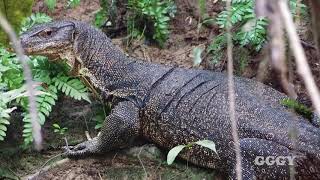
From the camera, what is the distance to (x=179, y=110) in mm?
5047

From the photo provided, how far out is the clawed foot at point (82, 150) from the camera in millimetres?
5121

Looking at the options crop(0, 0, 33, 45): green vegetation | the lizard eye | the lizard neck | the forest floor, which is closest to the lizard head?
the lizard eye

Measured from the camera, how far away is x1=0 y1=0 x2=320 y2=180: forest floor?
4926mm

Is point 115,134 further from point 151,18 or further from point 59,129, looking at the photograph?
point 151,18

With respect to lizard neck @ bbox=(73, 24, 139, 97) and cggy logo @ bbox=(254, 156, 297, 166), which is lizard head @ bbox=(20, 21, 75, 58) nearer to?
lizard neck @ bbox=(73, 24, 139, 97)

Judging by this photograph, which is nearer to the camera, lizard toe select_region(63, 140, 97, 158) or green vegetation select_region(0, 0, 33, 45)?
green vegetation select_region(0, 0, 33, 45)

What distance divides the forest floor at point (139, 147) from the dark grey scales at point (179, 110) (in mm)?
120

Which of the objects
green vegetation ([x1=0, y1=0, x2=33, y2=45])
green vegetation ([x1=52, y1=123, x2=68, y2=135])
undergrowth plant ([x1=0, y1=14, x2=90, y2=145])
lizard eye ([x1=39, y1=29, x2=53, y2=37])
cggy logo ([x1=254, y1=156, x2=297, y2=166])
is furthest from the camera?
lizard eye ([x1=39, y1=29, x2=53, y2=37])

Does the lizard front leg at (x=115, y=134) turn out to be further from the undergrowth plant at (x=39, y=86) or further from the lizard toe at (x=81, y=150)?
the undergrowth plant at (x=39, y=86)

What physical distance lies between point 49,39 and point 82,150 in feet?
3.82

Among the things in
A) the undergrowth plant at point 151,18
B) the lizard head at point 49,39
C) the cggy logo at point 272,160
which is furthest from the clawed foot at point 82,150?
the undergrowth plant at point 151,18

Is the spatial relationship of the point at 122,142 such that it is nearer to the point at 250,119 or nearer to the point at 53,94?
the point at 53,94

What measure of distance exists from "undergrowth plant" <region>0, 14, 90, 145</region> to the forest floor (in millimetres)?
281

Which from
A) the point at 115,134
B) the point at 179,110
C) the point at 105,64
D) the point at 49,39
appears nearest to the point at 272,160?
the point at 179,110
